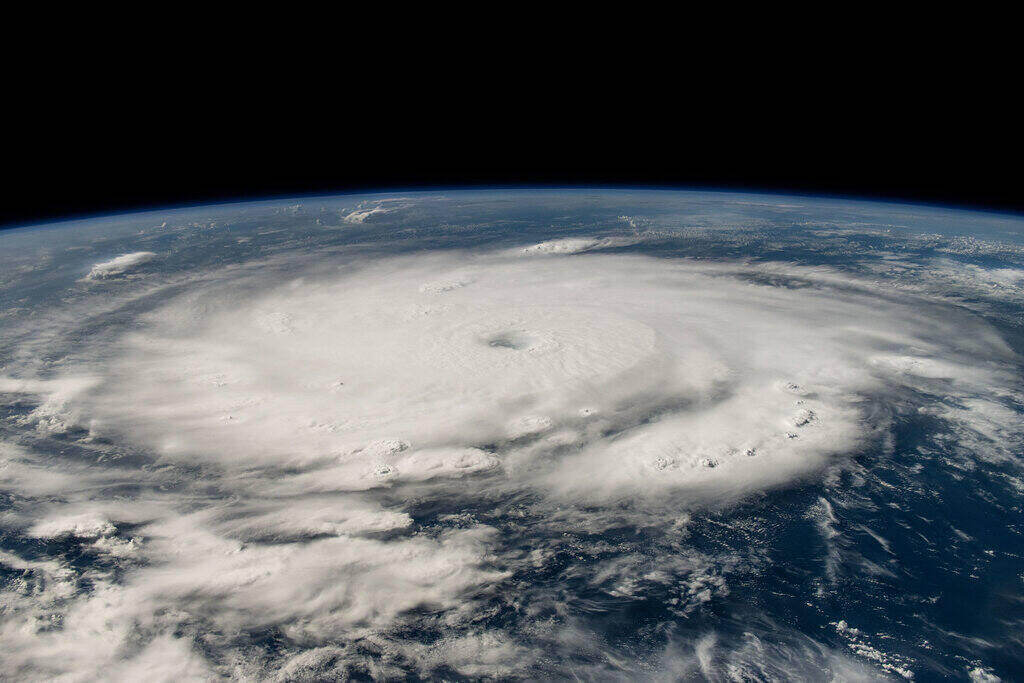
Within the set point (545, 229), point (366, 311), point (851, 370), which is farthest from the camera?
point (545, 229)

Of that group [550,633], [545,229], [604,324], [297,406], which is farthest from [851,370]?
[545,229]

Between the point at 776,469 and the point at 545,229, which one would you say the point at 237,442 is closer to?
the point at 776,469

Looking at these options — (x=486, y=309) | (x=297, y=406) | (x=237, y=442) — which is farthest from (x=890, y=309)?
(x=237, y=442)

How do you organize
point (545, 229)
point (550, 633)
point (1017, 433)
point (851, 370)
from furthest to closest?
point (545, 229) < point (851, 370) < point (1017, 433) < point (550, 633)

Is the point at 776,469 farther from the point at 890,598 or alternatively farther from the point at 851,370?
the point at 851,370

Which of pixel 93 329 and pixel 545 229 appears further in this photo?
pixel 545 229

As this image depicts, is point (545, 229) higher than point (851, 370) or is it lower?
higher

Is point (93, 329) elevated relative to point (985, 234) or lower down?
lower down

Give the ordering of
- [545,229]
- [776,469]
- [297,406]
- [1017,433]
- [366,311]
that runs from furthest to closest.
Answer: [545,229]
[366,311]
[297,406]
[1017,433]
[776,469]

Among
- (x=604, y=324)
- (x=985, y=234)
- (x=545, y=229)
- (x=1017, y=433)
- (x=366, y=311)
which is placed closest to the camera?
(x=1017, y=433)
